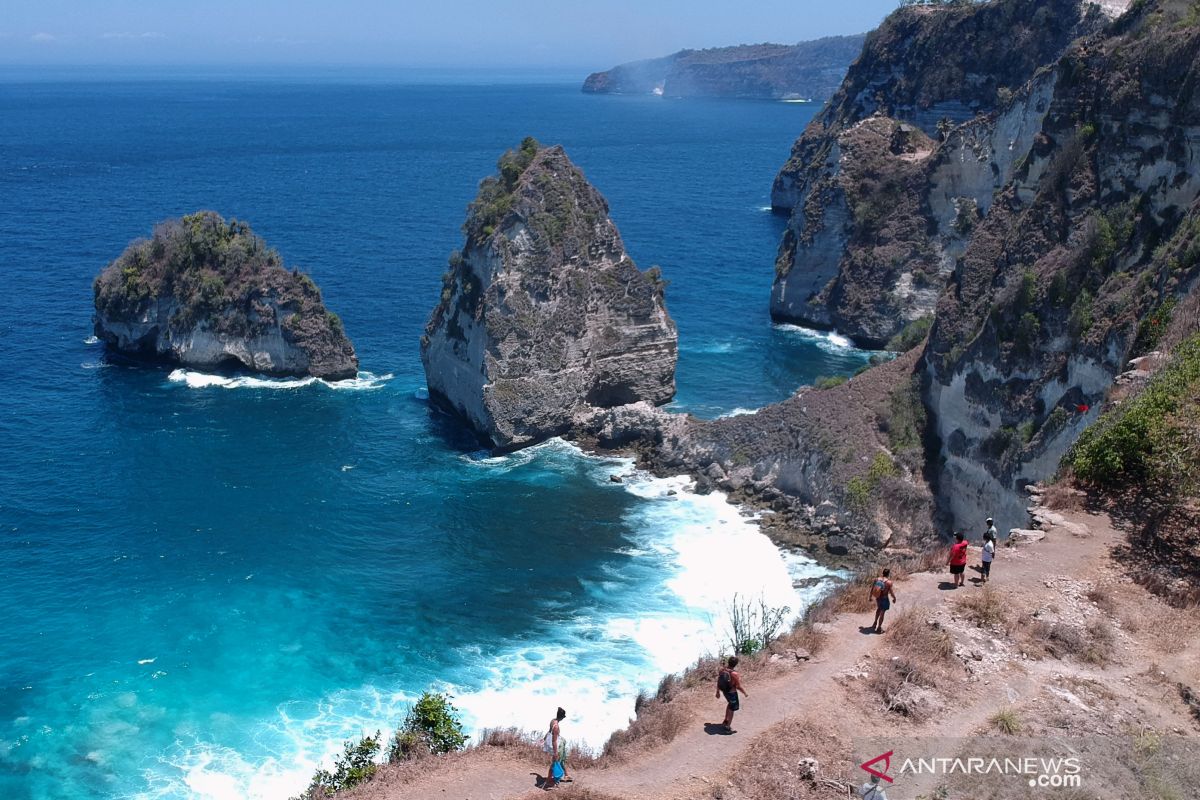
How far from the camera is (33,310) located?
89.0 metres

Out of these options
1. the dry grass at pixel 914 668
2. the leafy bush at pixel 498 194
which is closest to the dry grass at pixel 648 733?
the dry grass at pixel 914 668

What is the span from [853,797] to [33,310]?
86.2 meters

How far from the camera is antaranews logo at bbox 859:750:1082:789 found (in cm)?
2142

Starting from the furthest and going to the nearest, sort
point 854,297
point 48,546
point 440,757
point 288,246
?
point 288,246
point 854,297
point 48,546
point 440,757

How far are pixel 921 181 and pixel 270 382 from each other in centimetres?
5301

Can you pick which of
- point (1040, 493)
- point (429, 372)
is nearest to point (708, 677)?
point (1040, 493)

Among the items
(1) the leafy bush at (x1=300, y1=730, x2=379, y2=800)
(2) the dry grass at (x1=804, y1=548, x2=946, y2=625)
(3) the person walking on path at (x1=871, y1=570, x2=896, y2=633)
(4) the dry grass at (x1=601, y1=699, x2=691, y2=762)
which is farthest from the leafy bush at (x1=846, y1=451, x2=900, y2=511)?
(1) the leafy bush at (x1=300, y1=730, x2=379, y2=800)

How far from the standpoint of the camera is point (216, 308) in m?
79.0

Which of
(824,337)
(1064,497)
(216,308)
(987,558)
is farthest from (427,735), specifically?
(824,337)

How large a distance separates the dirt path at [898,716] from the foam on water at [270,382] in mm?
54582

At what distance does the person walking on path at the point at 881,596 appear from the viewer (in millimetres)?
26625

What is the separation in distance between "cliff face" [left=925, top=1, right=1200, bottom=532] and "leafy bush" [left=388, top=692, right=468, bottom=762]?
29.7 metres

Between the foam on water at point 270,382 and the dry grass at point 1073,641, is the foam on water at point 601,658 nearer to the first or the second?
the dry grass at point 1073,641

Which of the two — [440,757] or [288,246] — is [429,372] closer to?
[288,246]
